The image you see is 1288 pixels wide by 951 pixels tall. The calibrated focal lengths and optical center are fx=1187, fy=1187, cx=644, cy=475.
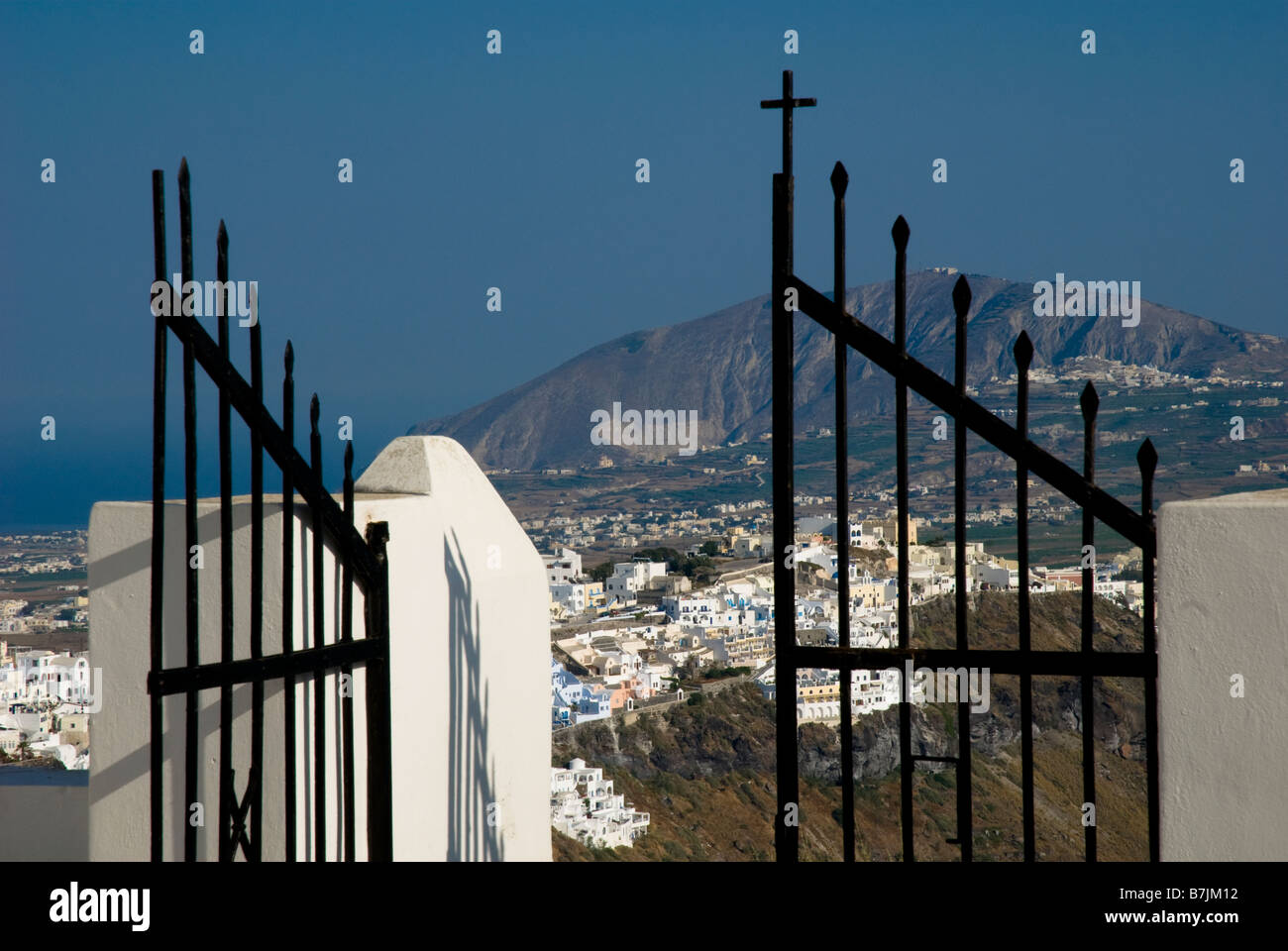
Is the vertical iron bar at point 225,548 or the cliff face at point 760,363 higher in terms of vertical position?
the cliff face at point 760,363

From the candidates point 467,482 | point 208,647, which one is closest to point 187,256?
point 208,647

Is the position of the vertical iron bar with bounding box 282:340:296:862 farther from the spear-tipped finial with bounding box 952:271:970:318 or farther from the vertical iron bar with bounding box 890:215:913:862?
the spear-tipped finial with bounding box 952:271:970:318

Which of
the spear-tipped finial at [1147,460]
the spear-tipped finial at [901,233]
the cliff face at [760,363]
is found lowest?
the spear-tipped finial at [1147,460]

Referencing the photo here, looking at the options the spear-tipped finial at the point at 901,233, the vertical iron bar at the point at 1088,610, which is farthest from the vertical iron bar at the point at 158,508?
the vertical iron bar at the point at 1088,610

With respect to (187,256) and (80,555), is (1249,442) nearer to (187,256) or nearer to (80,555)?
(80,555)

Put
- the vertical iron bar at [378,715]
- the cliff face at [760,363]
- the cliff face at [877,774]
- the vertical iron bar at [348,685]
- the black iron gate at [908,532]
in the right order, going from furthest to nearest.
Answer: the cliff face at [760,363] → the cliff face at [877,774] → the vertical iron bar at [378,715] → the vertical iron bar at [348,685] → the black iron gate at [908,532]

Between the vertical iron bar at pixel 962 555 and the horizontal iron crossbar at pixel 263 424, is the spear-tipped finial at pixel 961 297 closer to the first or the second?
the vertical iron bar at pixel 962 555

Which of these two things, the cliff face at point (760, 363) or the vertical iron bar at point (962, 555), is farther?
the cliff face at point (760, 363)
